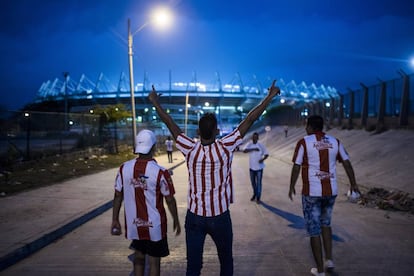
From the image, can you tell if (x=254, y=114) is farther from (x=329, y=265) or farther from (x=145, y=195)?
(x=329, y=265)

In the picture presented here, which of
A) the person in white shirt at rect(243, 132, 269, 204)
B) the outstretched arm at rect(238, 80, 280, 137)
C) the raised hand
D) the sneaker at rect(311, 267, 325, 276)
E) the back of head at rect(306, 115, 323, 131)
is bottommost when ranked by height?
the sneaker at rect(311, 267, 325, 276)

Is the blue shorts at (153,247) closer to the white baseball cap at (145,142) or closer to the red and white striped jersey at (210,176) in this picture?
the red and white striped jersey at (210,176)

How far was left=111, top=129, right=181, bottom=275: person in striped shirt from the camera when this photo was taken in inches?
126

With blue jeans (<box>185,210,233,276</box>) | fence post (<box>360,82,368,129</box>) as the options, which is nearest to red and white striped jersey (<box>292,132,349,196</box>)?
blue jeans (<box>185,210,233,276</box>)

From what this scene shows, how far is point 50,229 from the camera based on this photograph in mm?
5938

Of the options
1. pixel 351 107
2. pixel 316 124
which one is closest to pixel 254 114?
pixel 316 124

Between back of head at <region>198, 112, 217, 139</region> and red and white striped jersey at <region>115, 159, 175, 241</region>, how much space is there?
1.80 ft

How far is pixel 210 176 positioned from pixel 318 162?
5.71ft

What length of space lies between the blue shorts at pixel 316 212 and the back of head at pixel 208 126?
179cm

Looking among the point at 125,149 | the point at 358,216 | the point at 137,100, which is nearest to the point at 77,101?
the point at 137,100

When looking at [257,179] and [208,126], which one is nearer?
[208,126]

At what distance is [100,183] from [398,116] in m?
A: 16.4

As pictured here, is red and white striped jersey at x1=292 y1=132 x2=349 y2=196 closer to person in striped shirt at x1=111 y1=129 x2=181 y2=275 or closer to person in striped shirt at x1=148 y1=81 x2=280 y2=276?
person in striped shirt at x1=148 y1=81 x2=280 y2=276

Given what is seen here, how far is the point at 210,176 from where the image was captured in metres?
3.04
